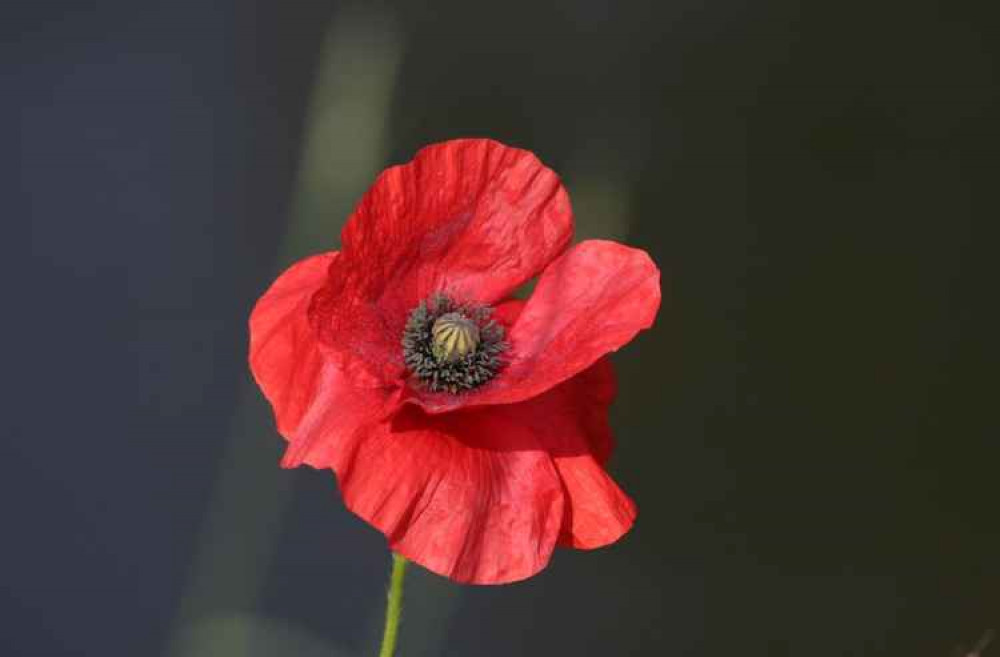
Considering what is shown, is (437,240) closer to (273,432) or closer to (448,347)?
(448,347)

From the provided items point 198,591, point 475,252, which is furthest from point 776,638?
point 475,252

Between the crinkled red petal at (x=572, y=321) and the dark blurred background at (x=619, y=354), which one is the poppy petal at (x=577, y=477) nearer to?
the crinkled red petal at (x=572, y=321)

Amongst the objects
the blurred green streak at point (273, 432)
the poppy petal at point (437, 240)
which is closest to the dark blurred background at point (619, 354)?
the blurred green streak at point (273, 432)

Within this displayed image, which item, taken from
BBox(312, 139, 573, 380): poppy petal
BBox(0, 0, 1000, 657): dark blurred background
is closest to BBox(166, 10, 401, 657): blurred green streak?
BBox(0, 0, 1000, 657): dark blurred background

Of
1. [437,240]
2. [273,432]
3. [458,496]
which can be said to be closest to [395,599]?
[458,496]

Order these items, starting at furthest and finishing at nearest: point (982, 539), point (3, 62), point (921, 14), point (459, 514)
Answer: point (982, 539) < point (921, 14) < point (3, 62) < point (459, 514)

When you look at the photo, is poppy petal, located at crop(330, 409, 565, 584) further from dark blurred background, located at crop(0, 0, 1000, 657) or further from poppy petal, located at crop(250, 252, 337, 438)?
dark blurred background, located at crop(0, 0, 1000, 657)

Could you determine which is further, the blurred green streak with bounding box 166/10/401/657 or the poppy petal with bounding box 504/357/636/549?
the blurred green streak with bounding box 166/10/401/657

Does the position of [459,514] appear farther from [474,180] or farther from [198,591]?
[198,591]
